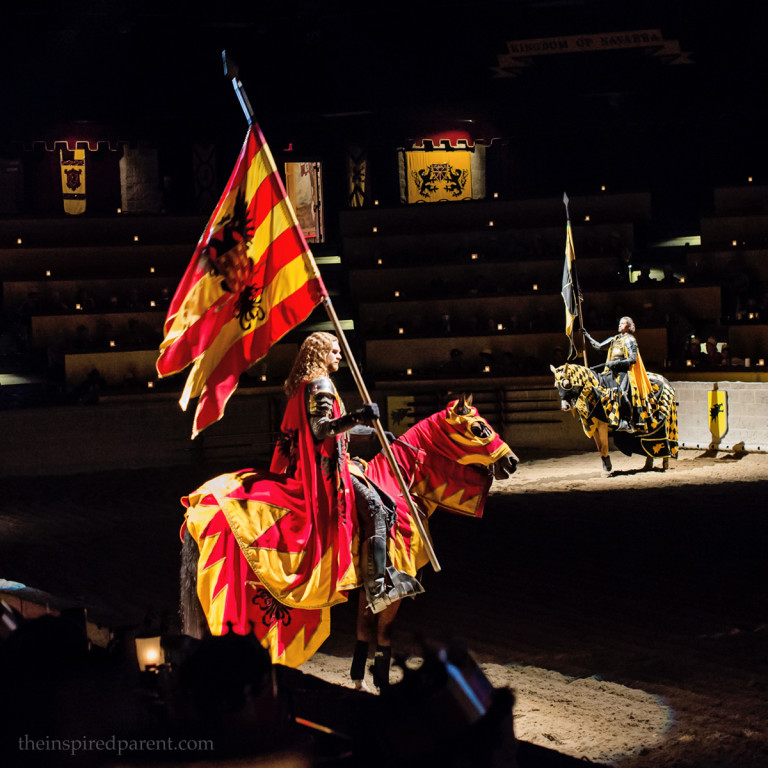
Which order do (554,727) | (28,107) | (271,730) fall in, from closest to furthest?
(271,730) < (554,727) < (28,107)

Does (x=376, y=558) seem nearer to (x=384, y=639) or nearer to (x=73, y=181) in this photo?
(x=384, y=639)

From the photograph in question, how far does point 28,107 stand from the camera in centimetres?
2095

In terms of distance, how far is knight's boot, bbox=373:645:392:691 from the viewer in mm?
5462

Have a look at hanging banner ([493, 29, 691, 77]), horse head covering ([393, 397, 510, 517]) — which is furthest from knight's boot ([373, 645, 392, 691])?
hanging banner ([493, 29, 691, 77])

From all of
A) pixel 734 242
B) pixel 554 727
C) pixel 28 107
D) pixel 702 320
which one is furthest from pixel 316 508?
pixel 28 107

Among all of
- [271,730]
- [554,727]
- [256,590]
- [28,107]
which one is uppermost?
[28,107]

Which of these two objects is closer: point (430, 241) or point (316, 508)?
point (316, 508)

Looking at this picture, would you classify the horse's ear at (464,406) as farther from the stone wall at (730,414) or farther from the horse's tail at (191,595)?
the stone wall at (730,414)

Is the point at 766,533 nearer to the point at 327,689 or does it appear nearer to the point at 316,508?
the point at 316,508

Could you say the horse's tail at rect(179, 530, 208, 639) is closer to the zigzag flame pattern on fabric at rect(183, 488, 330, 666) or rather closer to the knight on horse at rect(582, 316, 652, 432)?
the zigzag flame pattern on fabric at rect(183, 488, 330, 666)

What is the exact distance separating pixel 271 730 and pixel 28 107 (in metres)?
20.8

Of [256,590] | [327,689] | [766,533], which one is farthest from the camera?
[766,533]

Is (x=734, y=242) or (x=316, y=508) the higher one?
(x=734, y=242)

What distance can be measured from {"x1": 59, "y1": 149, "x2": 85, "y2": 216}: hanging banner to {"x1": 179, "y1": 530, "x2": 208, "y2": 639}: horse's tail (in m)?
20.5
